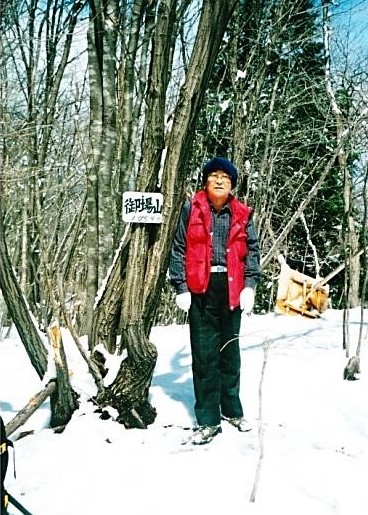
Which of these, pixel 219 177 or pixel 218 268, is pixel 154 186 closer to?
pixel 219 177

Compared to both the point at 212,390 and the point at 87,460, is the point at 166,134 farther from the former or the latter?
the point at 87,460

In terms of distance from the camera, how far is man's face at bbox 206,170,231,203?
11.8 ft

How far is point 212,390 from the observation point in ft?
11.8

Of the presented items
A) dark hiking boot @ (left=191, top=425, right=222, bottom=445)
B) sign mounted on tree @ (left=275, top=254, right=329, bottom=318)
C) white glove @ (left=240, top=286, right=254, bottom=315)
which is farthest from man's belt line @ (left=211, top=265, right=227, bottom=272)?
sign mounted on tree @ (left=275, top=254, right=329, bottom=318)

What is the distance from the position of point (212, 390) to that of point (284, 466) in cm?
68

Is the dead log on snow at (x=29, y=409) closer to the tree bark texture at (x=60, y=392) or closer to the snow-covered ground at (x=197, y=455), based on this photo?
the tree bark texture at (x=60, y=392)

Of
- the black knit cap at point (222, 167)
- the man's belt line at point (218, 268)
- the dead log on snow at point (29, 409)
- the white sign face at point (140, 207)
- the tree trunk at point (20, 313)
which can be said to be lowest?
the dead log on snow at point (29, 409)

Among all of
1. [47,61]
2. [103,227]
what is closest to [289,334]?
[103,227]

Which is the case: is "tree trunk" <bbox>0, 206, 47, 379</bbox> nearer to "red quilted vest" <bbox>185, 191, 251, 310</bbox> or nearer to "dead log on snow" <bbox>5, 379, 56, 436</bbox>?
"dead log on snow" <bbox>5, 379, 56, 436</bbox>

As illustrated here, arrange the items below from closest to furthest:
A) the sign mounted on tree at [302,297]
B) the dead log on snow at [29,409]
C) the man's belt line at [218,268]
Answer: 1. the dead log on snow at [29,409]
2. the man's belt line at [218,268]
3. the sign mounted on tree at [302,297]

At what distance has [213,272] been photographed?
3.62m

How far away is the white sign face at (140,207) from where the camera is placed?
11.5 ft

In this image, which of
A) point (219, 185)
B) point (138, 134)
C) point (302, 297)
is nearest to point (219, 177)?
point (219, 185)

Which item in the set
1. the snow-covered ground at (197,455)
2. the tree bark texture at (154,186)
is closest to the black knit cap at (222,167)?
the tree bark texture at (154,186)
